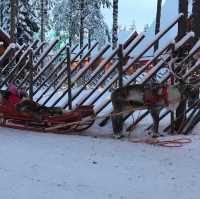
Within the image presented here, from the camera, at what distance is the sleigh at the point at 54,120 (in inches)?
357

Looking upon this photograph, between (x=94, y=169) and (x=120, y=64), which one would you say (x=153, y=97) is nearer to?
(x=120, y=64)

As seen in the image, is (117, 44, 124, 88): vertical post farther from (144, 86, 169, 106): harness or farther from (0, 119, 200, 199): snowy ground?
(0, 119, 200, 199): snowy ground

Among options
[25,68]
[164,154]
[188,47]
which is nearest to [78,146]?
[164,154]

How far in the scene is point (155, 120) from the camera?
8.65 meters

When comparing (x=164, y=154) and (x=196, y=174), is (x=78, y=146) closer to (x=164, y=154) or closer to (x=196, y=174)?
(x=164, y=154)

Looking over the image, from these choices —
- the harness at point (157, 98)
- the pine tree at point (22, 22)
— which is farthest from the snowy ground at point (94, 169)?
the pine tree at point (22, 22)

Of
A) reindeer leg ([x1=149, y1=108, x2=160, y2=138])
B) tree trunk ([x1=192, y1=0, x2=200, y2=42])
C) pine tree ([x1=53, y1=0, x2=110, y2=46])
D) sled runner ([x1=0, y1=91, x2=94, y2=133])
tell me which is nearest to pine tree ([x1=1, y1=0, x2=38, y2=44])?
pine tree ([x1=53, y1=0, x2=110, y2=46])

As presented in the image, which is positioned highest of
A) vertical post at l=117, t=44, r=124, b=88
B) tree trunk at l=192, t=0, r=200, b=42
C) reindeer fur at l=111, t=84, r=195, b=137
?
tree trunk at l=192, t=0, r=200, b=42

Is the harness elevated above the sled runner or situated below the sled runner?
above

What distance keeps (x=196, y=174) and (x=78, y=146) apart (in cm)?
228

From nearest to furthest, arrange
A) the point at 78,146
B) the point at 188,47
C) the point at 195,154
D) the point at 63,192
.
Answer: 1. the point at 63,192
2. the point at 195,154
3. the point at 78,146
4. the point at 188,47

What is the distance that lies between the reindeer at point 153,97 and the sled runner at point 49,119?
0.64m

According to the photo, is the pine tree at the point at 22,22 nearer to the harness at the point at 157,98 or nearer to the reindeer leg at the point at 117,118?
the reindeer leg at the point at 117,118

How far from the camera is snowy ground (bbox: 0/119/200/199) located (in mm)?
5152
